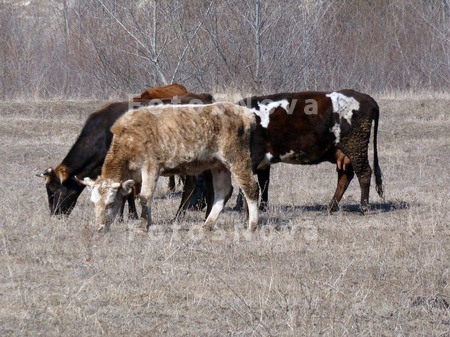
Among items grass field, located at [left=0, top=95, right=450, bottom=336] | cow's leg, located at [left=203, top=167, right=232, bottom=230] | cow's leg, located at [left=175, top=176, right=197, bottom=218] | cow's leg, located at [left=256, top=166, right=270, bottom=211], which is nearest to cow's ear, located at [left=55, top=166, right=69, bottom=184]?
grass field, located at [left=0, top=95, right=450, bottom=336]

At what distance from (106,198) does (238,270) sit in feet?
7.05

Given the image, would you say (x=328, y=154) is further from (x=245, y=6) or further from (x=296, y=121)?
(x=245, y=6)

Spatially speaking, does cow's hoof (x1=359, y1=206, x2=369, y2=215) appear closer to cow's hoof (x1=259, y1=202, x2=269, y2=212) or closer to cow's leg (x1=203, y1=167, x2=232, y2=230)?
cow's hoof (x1=259, y1=202, x2=269, y2=212)

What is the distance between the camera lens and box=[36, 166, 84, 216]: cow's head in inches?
485

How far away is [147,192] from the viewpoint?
34.8ft

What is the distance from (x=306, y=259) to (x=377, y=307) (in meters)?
1.72

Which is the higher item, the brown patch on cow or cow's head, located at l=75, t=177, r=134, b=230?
the brown patch on cow

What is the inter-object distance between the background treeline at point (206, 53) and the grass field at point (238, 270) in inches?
466

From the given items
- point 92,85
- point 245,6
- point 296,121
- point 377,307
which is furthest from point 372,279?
point 92,85

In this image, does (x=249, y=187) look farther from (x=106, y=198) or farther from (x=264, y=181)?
(x=264, y=181)

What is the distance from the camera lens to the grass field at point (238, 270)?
23.5 feet

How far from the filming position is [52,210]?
12320 mm

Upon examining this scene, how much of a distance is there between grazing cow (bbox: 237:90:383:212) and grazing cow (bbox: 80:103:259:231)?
186cm

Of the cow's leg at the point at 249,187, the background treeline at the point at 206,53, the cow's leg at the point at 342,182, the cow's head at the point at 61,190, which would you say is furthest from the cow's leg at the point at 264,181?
the background treeline at the point at 206,53
